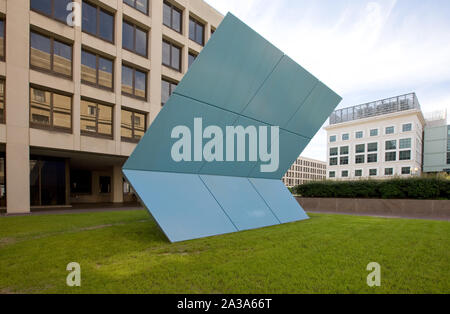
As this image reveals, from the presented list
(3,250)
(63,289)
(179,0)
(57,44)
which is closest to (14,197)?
(57,44)

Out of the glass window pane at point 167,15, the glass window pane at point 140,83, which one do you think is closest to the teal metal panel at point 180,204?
the glass window pane at point 140,83

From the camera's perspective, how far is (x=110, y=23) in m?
18.9

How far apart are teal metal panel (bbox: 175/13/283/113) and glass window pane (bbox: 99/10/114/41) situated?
52.3ft

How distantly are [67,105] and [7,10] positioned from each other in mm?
5806

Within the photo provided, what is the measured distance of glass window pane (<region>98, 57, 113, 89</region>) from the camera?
1851 cm

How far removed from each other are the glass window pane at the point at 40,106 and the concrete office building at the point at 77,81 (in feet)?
0.17

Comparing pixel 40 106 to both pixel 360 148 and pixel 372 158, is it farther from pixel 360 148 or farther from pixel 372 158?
pixel 360 148

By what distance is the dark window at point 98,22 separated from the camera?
17.7 metres

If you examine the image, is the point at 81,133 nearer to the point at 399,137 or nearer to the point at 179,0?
the point at 179,0

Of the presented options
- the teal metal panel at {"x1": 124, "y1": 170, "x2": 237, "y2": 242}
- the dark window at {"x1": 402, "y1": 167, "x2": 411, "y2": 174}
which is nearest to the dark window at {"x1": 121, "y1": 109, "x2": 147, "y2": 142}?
the teal metal panel at {"x1": 124, "y1": 170, "x2": 237, "y2": 242}

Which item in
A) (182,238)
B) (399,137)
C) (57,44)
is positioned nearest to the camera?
(182,238)

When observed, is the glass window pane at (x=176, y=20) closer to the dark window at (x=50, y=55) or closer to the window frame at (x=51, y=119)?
the dark window at (x=50, y=55)

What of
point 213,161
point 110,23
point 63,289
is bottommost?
point 63,289

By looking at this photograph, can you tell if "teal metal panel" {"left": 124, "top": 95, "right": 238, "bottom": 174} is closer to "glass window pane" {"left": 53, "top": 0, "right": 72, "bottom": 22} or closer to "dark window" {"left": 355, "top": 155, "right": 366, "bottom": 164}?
"glass window pane" {"left": 53, "top": 0, "right": 72, "bottom": 22}
